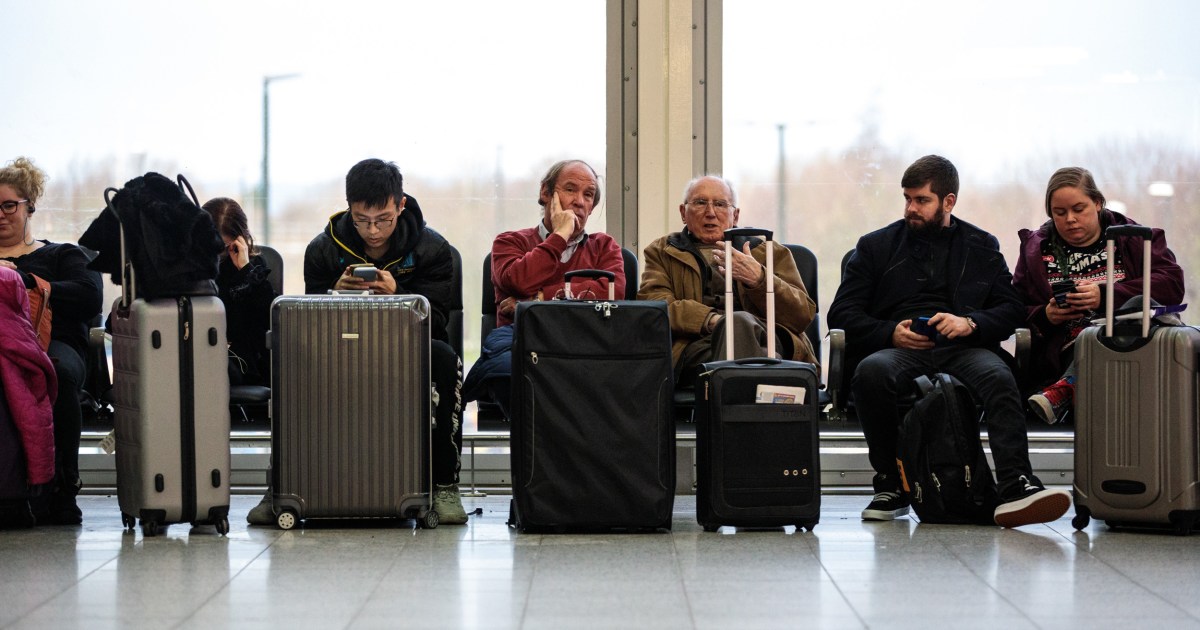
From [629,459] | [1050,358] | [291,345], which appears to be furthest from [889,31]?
[291,345]

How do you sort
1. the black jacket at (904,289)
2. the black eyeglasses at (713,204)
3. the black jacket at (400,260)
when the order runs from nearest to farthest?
the black jacket at (400,260), the black jacket at (904,289), the black eyeglasses at (713,204)

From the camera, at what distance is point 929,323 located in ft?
14.0

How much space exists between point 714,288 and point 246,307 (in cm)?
159

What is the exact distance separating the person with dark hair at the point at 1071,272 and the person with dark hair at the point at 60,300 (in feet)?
9.99

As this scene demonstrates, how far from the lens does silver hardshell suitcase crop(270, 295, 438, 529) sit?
382 centimetres

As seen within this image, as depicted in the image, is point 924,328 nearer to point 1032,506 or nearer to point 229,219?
point 1032,506

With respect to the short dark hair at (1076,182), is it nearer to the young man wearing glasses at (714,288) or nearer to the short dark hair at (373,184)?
the young man wearing glasses at (714,288)

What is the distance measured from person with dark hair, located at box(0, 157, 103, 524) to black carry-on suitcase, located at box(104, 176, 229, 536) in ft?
1.31

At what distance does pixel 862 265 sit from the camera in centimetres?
454

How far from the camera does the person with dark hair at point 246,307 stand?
4496mm

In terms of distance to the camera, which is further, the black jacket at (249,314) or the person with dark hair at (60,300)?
the black jacket at (249,314)

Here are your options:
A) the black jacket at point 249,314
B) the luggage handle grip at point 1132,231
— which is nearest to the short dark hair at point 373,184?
the black jacket at point 249,314

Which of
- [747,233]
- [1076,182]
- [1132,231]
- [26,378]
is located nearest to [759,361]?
[747,233]

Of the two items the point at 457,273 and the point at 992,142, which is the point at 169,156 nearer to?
the point at 457,273
